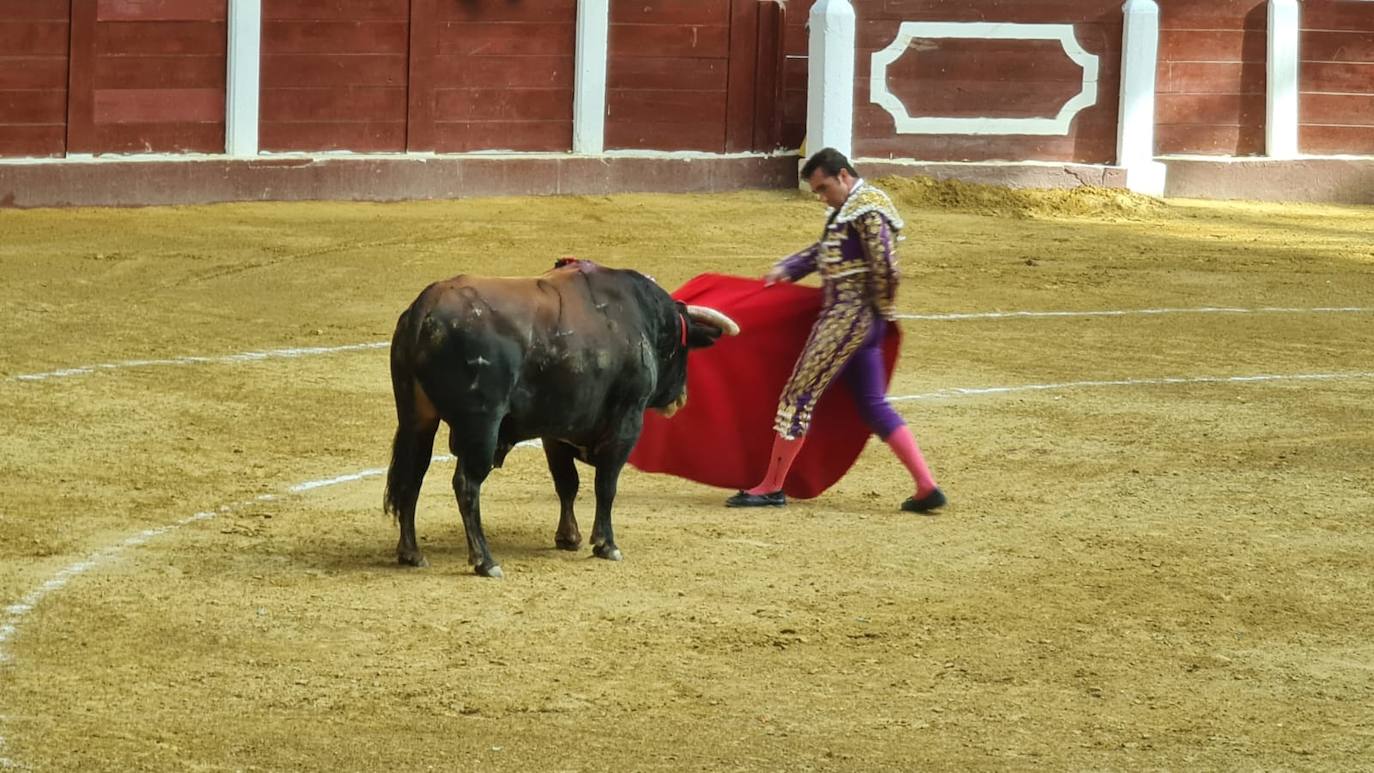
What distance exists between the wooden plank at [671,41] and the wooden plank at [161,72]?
2671 mm

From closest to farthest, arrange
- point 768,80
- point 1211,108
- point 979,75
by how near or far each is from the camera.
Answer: point 979,75, point 768,80, point 1211,108

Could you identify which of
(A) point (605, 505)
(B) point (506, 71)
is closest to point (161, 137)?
(B) point (506, 71)

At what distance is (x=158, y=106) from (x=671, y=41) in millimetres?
3472

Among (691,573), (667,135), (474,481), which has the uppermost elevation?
(667,135)

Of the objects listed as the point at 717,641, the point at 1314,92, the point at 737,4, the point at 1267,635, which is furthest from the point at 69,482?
the point at 1314,92

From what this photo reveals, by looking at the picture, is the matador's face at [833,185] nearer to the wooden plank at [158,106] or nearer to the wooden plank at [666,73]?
the wooden plank at [158,106]

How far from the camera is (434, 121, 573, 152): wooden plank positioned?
1346cm

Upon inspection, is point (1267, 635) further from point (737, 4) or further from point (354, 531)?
point (737, 4)

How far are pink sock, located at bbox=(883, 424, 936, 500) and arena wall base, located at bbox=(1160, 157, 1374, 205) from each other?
29.8 ft

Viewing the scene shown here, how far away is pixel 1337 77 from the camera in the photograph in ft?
50.1

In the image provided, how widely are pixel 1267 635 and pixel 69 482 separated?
349 cm

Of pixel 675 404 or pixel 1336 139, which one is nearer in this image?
pixel 675 404

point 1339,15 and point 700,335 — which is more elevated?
point 1339,15

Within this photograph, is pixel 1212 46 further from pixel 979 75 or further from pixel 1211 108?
pixel 979 75
